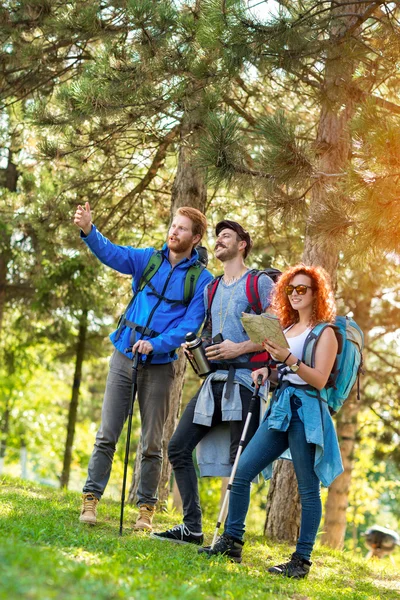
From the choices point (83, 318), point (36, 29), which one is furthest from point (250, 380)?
point (83, 318)

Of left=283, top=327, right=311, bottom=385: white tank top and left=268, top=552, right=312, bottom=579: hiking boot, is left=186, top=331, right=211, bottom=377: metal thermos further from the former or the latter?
left=268, top=552, right=312, bottom=579: hiking boot

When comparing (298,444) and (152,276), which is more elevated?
(152,276)

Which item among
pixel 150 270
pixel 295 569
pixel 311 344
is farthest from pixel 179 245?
pixel 295 569

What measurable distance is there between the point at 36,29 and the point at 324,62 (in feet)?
11.5

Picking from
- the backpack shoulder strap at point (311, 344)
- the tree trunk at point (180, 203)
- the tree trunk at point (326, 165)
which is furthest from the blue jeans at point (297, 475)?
the tree trunk at point (180, 203)

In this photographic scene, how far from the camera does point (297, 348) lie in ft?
15.7

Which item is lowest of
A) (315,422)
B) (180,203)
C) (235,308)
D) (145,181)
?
(315,422)

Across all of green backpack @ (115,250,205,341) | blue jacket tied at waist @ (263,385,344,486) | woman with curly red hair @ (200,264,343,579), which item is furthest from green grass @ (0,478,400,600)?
green backpack @ (115,250,205,341)

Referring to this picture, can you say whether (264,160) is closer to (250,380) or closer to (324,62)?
(324,62)

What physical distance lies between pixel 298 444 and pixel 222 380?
0.76m

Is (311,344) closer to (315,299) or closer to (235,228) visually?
(315,299)

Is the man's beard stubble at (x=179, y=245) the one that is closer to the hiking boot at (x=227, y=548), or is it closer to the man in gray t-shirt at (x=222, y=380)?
the man in gray t-shirt at (x=222, y=380)

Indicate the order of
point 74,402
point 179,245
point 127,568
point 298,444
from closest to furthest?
point 127,568, point 298,444, point 179,245, point 74,402

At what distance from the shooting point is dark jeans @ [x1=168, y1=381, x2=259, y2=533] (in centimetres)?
509
